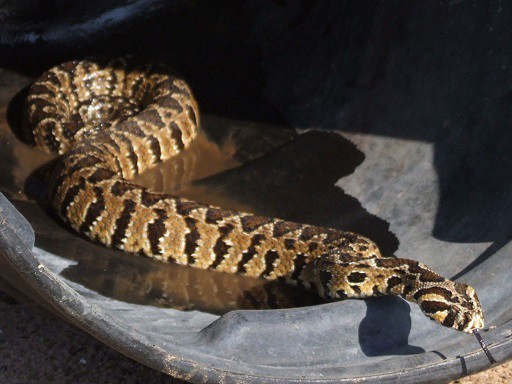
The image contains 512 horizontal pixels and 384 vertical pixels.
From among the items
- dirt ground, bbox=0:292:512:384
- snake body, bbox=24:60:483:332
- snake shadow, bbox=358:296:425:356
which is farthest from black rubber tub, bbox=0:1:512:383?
dirt ground, bbox=0:292:512:384

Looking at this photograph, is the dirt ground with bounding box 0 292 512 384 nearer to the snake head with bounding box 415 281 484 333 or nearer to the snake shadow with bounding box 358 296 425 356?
the snake head with bounding box 415 281 484 333

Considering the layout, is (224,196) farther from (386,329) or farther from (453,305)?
(386,329)

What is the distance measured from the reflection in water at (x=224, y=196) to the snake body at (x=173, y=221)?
124 mm

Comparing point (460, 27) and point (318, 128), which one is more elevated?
point (460, 27)

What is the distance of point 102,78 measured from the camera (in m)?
9.37

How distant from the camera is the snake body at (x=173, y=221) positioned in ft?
19.8

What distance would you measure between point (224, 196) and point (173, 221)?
81cm

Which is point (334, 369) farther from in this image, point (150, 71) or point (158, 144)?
point (150, 71)

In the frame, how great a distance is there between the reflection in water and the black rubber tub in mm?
18

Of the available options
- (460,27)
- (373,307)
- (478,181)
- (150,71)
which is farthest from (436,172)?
(150,71)

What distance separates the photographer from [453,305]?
5.26 m

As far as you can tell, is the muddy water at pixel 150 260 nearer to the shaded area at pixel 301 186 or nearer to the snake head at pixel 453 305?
the shaded area at pixel 301 186

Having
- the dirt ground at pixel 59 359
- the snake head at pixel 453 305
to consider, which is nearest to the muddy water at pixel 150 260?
the dirt ground at pixel 59 359

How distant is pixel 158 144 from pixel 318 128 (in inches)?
55.2
